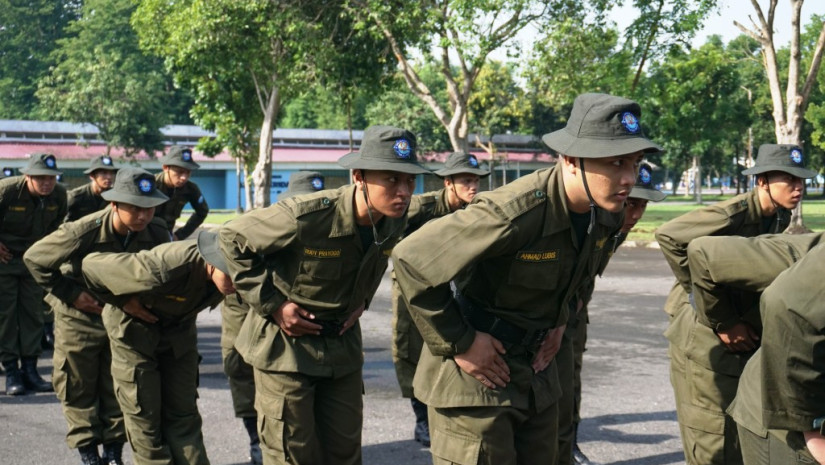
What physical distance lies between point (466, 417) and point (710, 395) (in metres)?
1.81

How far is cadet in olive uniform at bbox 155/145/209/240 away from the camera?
10.5 metres

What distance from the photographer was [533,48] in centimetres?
2423

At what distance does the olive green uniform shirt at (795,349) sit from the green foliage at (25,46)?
258 ft

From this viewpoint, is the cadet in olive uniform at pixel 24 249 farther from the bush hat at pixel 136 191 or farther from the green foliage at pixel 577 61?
the green foliage at pixel 577 61

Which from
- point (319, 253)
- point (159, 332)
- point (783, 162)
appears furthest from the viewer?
point (159, 332)

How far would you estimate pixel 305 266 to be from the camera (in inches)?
196

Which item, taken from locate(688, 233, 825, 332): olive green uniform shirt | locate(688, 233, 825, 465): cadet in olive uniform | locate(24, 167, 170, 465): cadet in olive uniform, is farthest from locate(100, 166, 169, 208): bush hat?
locate(688, 233, 825, 465): cadet in olive uniform

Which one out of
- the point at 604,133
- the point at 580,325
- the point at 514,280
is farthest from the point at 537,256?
the point at 580,325

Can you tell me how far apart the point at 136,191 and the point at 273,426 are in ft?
6.65

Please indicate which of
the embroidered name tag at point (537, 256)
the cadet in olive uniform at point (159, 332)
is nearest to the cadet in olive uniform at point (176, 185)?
the cadet in olive uniform at point (159, 332)

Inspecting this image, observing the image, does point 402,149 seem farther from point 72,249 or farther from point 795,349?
point 72,249

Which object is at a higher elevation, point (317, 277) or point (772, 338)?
point (772, 338)

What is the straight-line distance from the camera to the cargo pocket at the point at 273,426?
4957 mm

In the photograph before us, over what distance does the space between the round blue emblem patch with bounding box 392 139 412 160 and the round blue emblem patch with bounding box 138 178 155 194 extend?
6.96 feet
